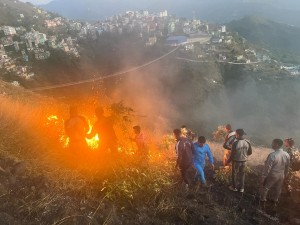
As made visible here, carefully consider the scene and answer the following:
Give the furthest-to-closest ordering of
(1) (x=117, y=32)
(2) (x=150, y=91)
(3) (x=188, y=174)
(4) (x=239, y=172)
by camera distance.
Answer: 1. (1) (x=117, y=32)
2. (2) (x=150, y=91)
3. (4) (x=239, y=172)
4. (3) (x=188, y=174)

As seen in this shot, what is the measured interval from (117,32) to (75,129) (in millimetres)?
127494

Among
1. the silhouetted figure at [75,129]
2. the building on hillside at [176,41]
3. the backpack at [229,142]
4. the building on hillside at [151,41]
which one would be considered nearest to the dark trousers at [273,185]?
the backpack at [229,142]

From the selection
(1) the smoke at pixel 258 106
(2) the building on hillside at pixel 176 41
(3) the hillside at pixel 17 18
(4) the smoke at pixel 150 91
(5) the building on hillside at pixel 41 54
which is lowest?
(1) the smoke at pixel 258 106

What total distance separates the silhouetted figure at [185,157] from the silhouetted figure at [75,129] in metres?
2.60

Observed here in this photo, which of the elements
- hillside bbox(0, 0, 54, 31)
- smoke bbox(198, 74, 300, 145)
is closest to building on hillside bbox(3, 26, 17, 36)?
hillside bbox(0, 0, 54, 31)

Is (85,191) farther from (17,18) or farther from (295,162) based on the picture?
(17,18)

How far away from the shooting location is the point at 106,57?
323ft

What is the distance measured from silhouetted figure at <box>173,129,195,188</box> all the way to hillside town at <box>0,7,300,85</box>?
62718 mm

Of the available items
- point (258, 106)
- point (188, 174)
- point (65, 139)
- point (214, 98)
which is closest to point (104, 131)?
point (65, 139)

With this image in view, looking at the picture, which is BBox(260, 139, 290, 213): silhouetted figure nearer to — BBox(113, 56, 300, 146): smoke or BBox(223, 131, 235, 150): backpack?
BBox(223, 131, 235, 150): backpack

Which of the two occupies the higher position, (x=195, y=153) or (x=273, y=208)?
(x=195, y=153)

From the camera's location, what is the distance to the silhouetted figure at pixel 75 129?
8.65 m

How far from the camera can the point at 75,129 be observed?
8.69 m

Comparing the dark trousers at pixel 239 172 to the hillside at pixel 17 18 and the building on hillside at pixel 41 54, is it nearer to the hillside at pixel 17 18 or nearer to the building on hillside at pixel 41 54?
the building on hillside at pixel 41 54
